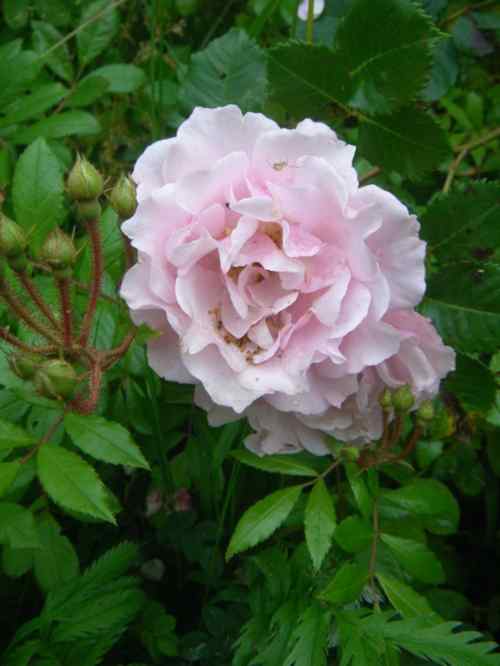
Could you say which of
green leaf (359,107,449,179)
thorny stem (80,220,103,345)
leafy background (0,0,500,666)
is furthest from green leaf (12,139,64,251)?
green leaf (359,107,449,179)

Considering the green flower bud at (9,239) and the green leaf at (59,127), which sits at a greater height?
the green flower bud at (9,239)

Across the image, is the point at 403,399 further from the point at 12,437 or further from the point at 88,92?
the point at 88,92

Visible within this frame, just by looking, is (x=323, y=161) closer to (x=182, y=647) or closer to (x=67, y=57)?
(x=182, y=647)

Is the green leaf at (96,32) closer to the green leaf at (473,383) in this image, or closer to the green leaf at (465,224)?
the green leaf at (465,224)

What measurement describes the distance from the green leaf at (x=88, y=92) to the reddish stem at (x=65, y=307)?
0.68 m

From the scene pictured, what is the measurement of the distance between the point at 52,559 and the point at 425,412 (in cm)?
52

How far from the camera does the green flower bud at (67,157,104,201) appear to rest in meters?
0.75

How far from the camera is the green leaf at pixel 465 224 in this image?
0.91 meters

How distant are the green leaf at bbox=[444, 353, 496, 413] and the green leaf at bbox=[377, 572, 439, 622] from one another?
0.82ft

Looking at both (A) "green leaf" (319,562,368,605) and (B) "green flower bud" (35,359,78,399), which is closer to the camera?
(B) "green flower bud" (35,359,78,399)

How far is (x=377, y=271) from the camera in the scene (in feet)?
2.47

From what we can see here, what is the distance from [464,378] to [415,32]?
Result: 429mm

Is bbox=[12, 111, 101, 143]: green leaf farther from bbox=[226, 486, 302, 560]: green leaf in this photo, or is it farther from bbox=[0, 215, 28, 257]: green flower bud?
bbox=[226, 486, 302, 560]: green leaf

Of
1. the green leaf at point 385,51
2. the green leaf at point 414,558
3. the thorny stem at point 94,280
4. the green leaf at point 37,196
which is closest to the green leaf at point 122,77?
the green leaf at point 37,196
